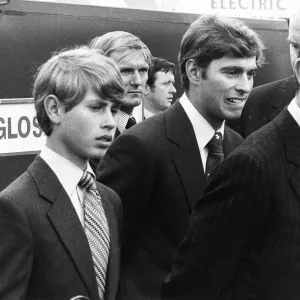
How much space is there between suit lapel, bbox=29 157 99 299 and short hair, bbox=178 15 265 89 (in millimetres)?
1008

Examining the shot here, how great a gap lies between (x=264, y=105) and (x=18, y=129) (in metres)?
1.29

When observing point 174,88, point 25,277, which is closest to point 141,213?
point 25,277

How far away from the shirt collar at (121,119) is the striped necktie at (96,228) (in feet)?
5.09

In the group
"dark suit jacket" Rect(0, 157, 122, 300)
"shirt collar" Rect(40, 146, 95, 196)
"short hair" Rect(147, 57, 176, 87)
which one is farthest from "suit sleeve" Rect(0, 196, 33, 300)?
"short hair" Rect(147, 57, 176, 87)

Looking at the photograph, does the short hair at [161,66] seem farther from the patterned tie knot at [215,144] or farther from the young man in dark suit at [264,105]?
the patterned tie knot at [215,144]

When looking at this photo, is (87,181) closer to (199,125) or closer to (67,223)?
(67,223)

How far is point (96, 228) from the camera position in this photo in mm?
2809

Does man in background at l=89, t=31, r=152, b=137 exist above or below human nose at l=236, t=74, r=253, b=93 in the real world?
below

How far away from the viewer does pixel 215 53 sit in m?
3.48

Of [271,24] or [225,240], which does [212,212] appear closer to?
[225,240]

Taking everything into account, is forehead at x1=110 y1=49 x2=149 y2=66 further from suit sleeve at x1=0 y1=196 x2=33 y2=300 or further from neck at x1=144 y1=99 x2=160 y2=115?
suit sleeve at x1=0 y1=196 x2=33 y2=300

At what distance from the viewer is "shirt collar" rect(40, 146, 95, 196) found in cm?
280

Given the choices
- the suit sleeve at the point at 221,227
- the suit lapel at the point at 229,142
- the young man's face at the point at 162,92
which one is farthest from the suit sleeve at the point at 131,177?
the young man's face at the point at 162,92

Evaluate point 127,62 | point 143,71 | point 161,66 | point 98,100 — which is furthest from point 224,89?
point 161,66
